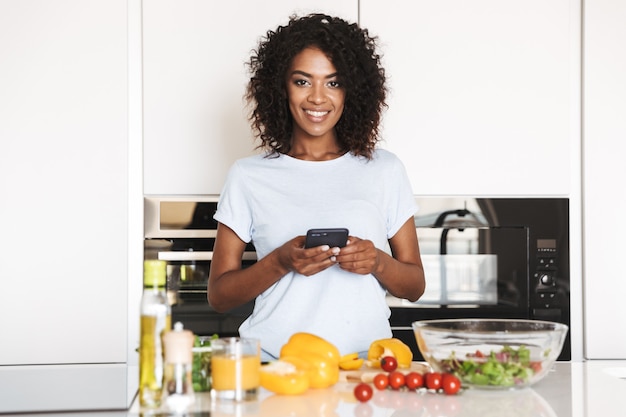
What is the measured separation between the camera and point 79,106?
269 centimetres

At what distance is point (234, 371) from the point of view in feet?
4.30

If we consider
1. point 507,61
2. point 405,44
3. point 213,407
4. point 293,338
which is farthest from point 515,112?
point 213,407

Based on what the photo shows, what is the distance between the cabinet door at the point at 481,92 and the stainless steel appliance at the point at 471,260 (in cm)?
7

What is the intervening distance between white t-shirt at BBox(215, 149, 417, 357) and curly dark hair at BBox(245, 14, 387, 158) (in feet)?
0.25

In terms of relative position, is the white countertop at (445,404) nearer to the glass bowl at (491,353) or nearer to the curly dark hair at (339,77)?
the glass bowl at (491,353)

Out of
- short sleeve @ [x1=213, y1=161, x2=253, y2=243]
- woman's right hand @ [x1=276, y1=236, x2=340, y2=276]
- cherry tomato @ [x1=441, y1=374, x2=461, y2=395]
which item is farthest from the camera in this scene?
short sleeve @ [x1=213, y1=161, x2=253, y2=243]

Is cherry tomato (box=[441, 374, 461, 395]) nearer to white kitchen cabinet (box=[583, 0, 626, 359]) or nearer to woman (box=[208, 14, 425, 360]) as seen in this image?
woman (box=[208, 14, 425, 360])

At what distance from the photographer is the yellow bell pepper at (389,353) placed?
1.61 meters

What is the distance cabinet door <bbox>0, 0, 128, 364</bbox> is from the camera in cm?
266

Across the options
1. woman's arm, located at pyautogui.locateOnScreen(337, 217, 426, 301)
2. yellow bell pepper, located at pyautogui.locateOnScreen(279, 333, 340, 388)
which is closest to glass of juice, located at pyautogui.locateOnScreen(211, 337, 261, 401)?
yellow bell pepper, located at pyautogui.locateOnScreen(279, 333, 340, 388)

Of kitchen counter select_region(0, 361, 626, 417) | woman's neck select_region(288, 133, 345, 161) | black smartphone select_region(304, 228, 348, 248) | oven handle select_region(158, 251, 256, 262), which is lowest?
kitchen counter select_region(0, 361, 626, 417)

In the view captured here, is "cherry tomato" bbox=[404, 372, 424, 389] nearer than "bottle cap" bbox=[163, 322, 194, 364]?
No

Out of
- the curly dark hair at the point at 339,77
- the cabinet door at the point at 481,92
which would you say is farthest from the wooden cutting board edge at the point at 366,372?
the cabinet door at the point at 481,92

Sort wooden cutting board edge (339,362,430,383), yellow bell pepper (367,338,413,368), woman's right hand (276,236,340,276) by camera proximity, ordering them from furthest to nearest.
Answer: woman's right hand (276,236,340,276)
yellow bell pepper (367,338,413,368)
wooden cutting board edge (339,362,430,383)
